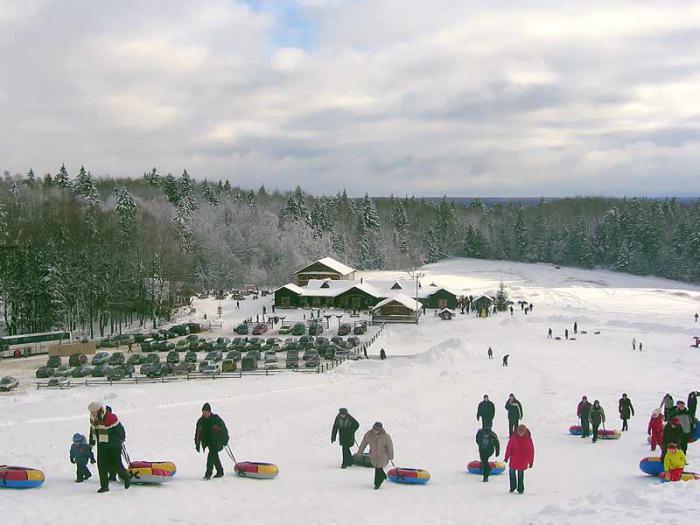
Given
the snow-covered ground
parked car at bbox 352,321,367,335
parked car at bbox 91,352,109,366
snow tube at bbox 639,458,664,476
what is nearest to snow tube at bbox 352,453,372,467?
the snow-covered ground

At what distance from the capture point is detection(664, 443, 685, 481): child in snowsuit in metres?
11.4

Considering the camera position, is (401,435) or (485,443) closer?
(485,443)

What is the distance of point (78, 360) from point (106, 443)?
35.8 metres

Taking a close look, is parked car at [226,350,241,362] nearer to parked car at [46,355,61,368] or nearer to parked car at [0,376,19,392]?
parked car at [46,355,61,368]

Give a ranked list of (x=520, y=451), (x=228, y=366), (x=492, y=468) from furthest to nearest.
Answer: (x=228, y=366) → (x=492, y=468) → (x=520, y=451)

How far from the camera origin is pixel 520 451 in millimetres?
11547

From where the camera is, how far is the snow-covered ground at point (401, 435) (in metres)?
10.4

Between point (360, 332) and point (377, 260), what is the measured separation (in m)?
71.0

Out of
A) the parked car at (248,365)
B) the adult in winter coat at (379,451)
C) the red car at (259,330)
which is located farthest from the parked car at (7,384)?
the adult in winter coat at (379,451)

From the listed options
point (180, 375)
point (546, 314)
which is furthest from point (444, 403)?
point (546, 314)

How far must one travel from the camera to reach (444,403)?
25.0m

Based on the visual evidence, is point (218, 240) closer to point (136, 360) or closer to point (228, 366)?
point (136, 360)

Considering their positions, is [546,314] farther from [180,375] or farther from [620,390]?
[180,375]

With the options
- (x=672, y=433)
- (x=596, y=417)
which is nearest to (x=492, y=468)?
(x=672, y=433)
